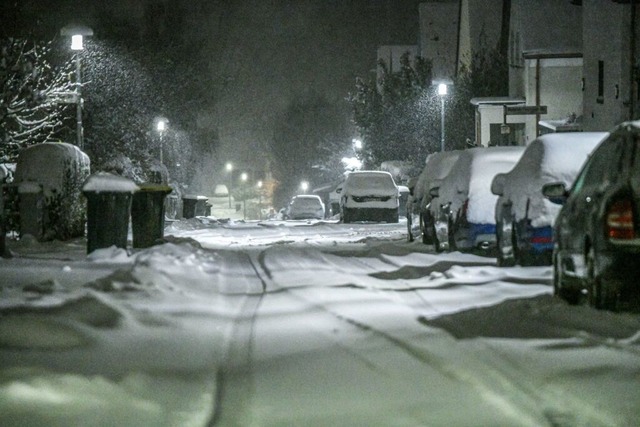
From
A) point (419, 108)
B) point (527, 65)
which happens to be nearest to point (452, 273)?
point (527, 65)

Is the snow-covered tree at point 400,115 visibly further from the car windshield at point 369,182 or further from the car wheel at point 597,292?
the car wheel at point 597,292

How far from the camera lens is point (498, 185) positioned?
55.0 feet

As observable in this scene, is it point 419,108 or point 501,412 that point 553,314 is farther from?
point 419,108

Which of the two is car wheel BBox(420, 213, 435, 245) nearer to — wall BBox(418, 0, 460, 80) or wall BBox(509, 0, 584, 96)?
wall BBox(509, 0, 584, 96)

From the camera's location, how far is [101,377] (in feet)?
24.1

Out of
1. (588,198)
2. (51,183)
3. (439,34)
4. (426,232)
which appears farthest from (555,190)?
(439,34)

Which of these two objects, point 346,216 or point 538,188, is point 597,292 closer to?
point 538,188

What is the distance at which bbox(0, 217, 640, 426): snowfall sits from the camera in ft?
21.1

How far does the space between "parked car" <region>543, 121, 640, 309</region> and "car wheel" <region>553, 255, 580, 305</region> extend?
0.01m

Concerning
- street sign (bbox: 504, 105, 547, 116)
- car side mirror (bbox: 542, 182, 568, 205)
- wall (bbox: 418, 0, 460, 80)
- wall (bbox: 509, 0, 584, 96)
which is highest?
wall (bbox: 418, 0, 460, 80)

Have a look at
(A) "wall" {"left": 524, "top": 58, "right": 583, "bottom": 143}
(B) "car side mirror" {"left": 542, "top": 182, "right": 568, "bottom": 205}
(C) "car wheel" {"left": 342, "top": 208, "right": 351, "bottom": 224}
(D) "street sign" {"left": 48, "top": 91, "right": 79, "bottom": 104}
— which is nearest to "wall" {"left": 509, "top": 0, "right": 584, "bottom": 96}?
(A) "wall" {"left": 524, "top": 58, "right": 583, "bottom": 143}

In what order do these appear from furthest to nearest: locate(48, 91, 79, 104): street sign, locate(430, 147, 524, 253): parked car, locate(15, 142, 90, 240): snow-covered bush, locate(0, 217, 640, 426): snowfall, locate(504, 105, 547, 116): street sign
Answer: locate(504, 105, 547, 116): street sign, locate(48, 91, 79, 104): street sign, locate(15, 142, 90, 240): snow-covered bush, locate(430, 147, 524, 253): parked car, locate(0, 217, 640, 426): snowfall

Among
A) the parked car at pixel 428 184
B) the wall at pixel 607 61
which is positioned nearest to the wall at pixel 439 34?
the wall at pixel 607 61

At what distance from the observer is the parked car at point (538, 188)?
15133mm
